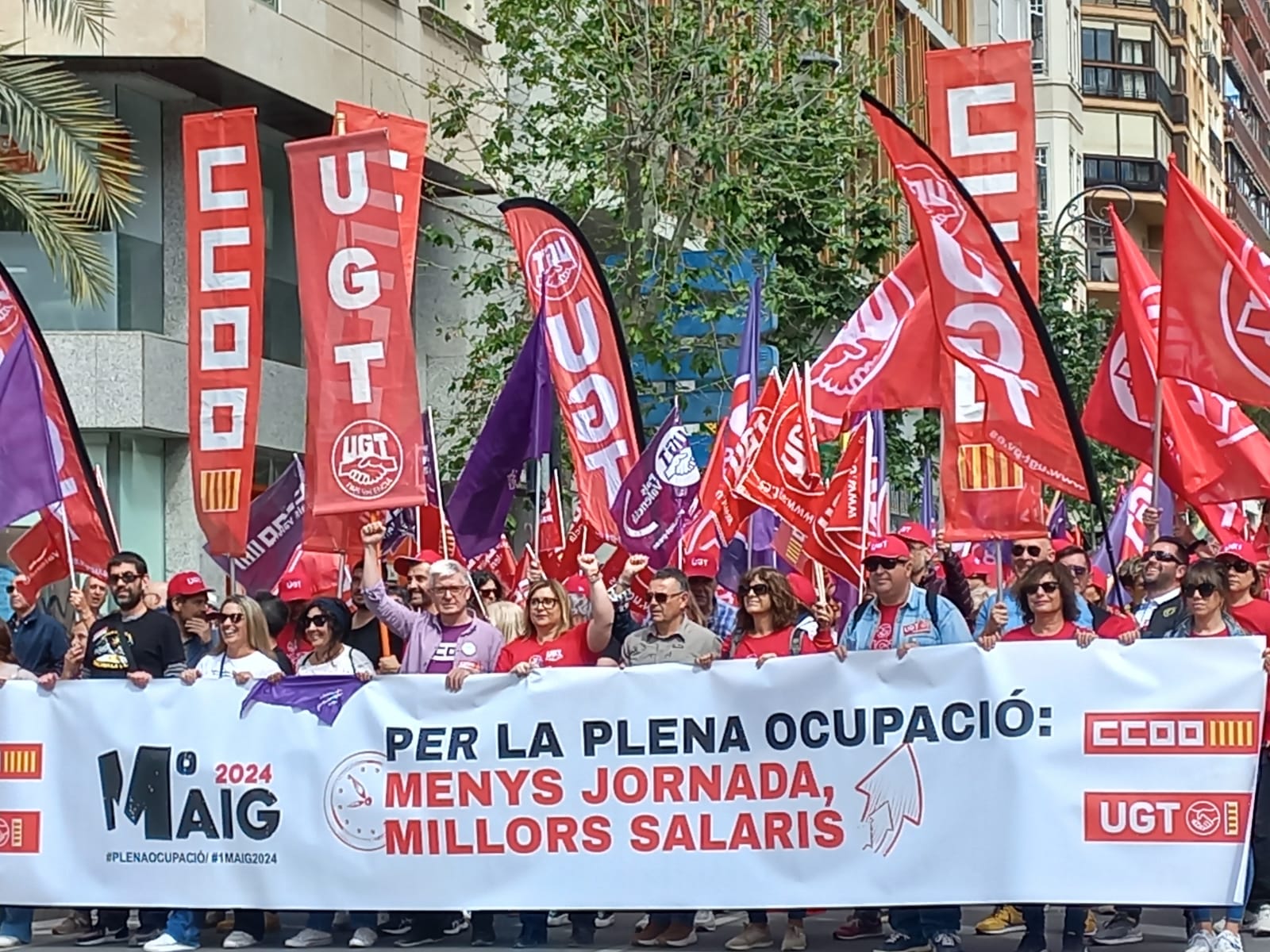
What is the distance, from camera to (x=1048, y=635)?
1045cm

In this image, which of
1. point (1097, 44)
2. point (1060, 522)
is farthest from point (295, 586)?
point (1097, 44)

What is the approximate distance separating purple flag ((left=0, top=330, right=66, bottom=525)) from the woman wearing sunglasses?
74.4 inches

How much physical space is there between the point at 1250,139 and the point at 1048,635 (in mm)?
98594

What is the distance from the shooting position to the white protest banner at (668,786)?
10242mm

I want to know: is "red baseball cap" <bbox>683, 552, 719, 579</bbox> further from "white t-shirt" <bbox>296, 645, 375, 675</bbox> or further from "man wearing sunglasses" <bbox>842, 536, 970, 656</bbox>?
"man wearing sunglasses" <bbox>842, 536, 970, 656</bbox>

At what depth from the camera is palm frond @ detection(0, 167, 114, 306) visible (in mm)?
14672

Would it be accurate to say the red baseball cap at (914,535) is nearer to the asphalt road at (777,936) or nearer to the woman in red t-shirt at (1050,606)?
the woman in red t-shirt at (1050,606)

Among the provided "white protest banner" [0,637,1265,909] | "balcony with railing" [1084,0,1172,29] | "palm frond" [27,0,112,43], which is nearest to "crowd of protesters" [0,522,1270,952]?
"white protest banner" [0,637,1265,909]

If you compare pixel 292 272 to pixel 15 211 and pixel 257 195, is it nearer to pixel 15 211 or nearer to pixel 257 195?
pixel 15 211

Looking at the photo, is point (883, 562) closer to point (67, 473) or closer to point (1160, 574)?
point (1160, 574)

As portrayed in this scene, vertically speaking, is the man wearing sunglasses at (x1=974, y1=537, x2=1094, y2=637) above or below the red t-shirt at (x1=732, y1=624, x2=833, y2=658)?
above

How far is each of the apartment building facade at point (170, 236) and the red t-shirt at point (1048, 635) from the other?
1190 cm

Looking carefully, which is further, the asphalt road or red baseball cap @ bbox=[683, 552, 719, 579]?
red baseball cap @ bbox=[683, 552, 719, 579]

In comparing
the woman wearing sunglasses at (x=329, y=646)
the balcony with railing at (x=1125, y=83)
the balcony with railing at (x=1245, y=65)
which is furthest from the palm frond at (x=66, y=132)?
the balcony with railing at (x=1245, y=65)
